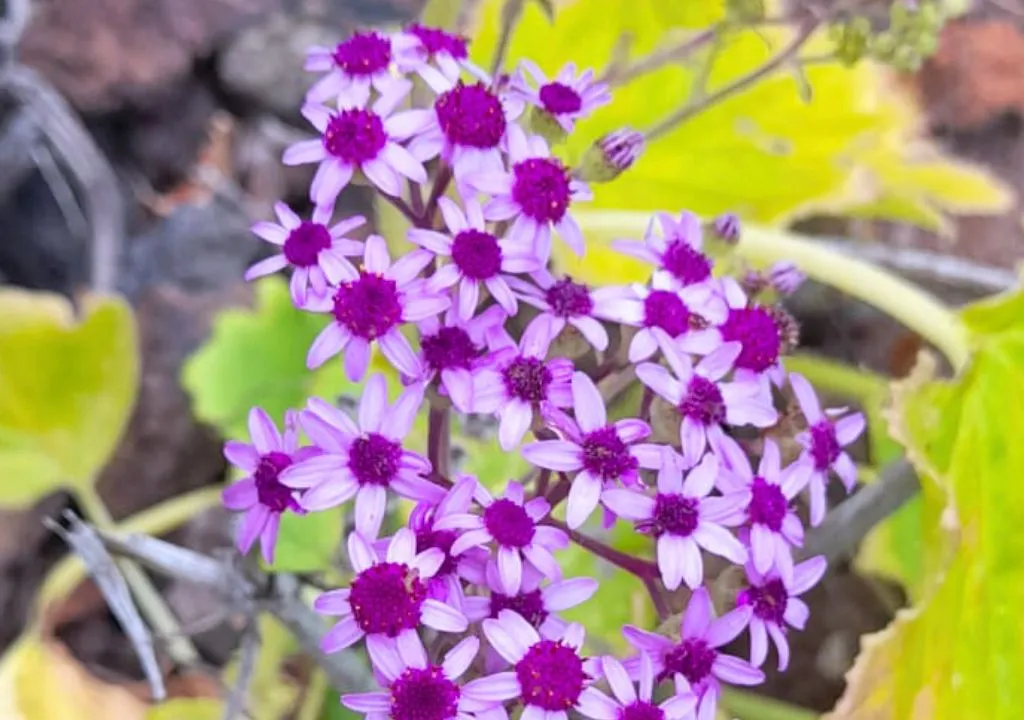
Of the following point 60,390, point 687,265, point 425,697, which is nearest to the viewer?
point 425,697

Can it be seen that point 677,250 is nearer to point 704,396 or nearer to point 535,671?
point 704,396

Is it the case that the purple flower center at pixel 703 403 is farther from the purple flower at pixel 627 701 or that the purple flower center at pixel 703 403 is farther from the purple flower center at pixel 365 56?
the purple flower center at pixel 365 56

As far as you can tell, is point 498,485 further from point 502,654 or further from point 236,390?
point 236,390

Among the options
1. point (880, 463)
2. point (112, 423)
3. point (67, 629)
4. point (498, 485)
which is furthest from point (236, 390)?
point (880, 463)

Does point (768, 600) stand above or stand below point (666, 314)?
below

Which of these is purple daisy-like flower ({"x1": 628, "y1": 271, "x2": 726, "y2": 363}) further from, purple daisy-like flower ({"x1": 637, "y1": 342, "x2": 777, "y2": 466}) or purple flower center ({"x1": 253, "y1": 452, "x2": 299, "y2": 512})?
purple flower center ({"x1": 253, "y1": 452, "x2": 299, "y2": 512})

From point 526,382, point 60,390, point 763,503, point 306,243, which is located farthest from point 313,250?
point 60,390

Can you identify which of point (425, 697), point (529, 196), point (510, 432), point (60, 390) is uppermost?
point (60, 390)
